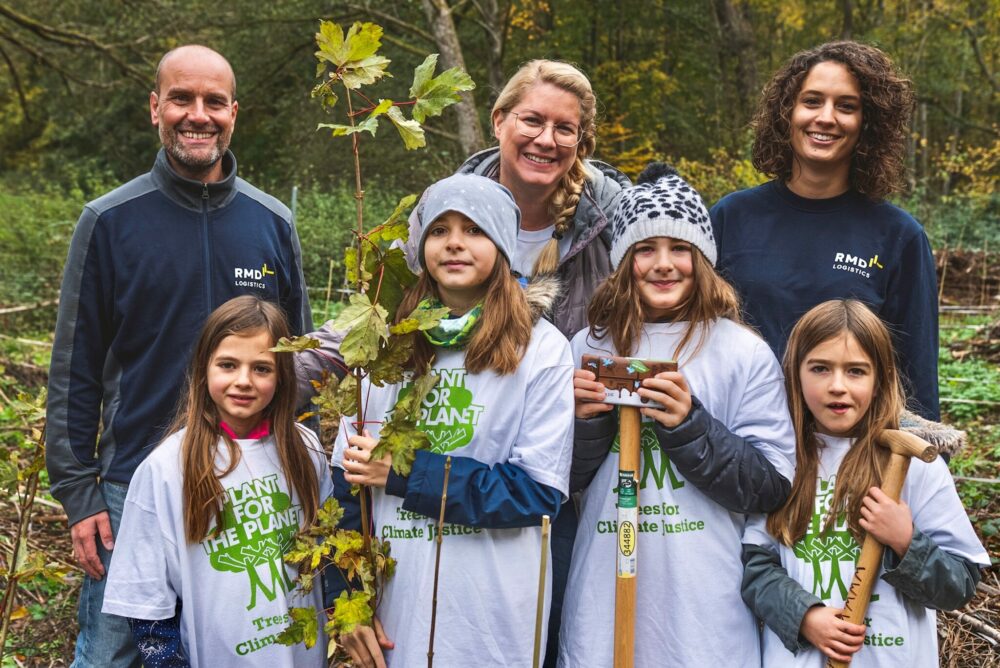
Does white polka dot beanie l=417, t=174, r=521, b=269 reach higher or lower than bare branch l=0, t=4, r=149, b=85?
lower

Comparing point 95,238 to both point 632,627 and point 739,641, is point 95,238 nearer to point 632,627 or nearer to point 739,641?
point 632,627

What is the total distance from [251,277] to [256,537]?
3.35ft

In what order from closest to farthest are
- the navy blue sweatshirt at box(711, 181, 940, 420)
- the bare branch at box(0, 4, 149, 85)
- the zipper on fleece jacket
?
the navy blue sweatshirt at box(711, 181, 940, 420) → the zipper on fleece jacket → the bare branch at box(0, 4, 149, 85)

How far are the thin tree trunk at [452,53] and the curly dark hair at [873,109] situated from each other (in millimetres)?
9517

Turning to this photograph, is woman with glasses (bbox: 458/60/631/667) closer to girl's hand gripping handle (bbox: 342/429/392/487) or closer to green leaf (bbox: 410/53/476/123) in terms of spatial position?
green leaf (bbox: 410/53/476/123)

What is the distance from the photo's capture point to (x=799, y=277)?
9.86ft

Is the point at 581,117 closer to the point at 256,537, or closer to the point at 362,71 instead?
the point at 362,71

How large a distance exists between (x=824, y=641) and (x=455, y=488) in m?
1.07

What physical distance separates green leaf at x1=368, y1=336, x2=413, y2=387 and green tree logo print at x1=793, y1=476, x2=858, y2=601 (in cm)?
126

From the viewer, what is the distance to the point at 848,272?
9.76 ft

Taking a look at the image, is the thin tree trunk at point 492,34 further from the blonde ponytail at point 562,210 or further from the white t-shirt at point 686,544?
the white t-shirt at point 686,544

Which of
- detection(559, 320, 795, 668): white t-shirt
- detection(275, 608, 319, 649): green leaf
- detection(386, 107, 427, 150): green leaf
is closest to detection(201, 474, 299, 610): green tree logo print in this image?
detection(275, 608, 319, 649): green leaf

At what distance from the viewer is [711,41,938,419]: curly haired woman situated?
9.80 ft

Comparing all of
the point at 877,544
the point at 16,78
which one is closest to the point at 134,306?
the point at 877,544
